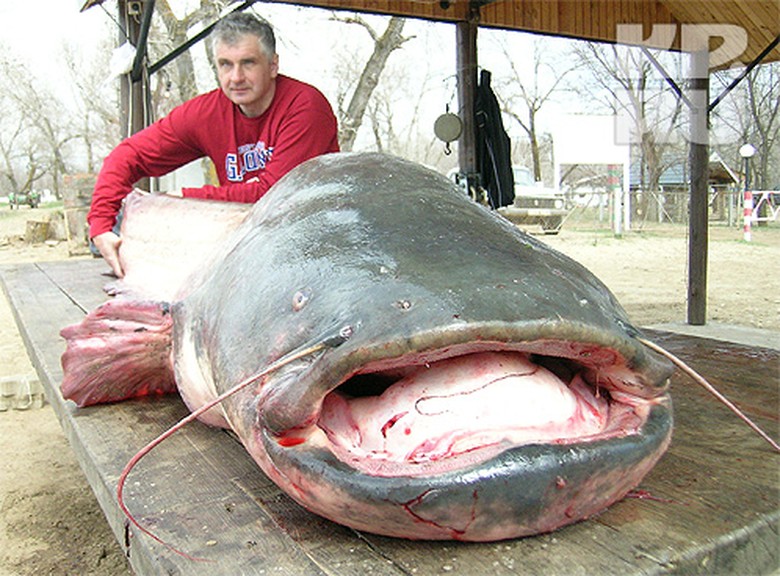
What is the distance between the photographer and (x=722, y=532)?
1.14 metres

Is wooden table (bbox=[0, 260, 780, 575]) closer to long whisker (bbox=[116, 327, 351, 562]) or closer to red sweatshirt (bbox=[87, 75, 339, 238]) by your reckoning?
long whisker (bbox=[116, 327, 351, 562])

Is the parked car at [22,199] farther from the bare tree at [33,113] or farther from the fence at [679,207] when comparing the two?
the fence at [679,207]

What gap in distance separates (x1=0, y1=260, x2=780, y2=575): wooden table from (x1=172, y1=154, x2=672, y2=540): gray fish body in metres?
0.05

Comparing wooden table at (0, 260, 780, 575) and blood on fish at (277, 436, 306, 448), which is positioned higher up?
blood on fish at (277, 436, 306, 448)

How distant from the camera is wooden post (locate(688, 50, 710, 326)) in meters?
5.50

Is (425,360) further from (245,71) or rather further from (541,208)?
(541,208)

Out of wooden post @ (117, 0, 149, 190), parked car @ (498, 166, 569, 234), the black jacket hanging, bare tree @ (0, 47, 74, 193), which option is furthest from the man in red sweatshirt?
bare tree @ (0, 47, 74, 193)

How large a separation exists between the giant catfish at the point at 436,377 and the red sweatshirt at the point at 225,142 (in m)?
1.56

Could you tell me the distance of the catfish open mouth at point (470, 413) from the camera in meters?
1.02

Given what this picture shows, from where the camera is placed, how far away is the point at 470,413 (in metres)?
1.05

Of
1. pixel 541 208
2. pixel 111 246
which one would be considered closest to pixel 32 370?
pixel 111 246

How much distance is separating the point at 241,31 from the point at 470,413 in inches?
96.0

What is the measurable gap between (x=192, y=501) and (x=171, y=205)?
1.56m

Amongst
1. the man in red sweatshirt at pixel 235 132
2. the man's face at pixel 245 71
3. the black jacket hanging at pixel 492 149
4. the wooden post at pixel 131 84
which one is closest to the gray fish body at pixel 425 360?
the man in red sweatshirt at pixel 235 132
